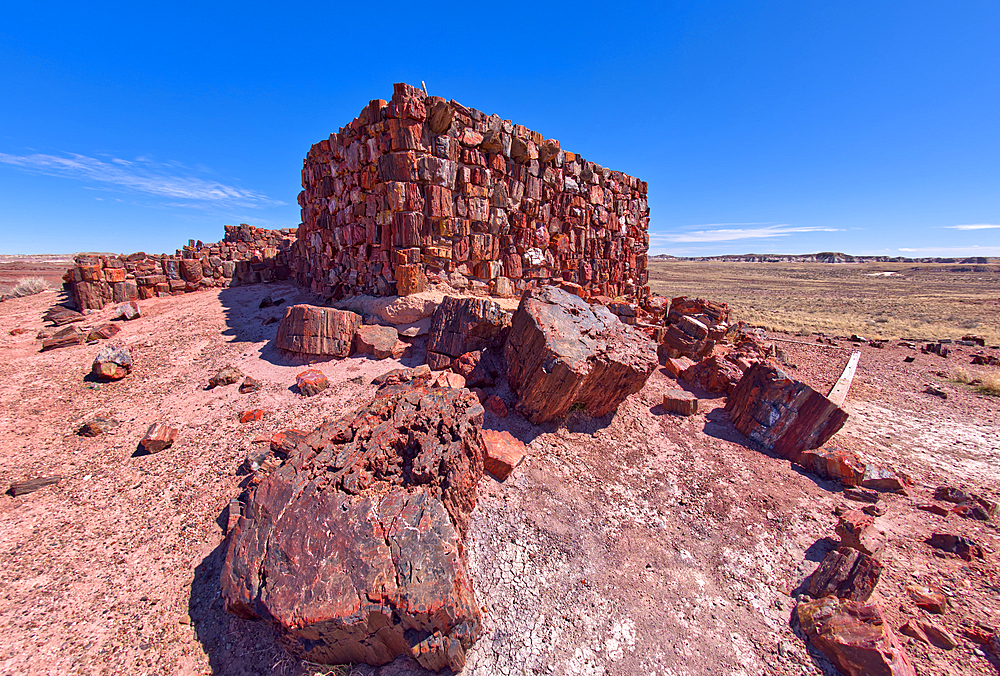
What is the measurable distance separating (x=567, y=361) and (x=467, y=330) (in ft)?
6.20

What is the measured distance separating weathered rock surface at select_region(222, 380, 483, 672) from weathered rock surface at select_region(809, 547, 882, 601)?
3.36m

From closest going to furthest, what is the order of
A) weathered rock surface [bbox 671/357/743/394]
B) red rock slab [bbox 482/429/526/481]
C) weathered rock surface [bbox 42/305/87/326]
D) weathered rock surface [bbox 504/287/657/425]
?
red rock slab [bbox 482/429/526/481] < weathered rock surface [bbox 504/287/657/425] < weathered rock surface [bbox 671/357/743/394] < weathered rock surface [bbox 42/305/87/326]

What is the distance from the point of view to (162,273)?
10938 mm

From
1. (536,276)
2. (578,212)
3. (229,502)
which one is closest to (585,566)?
(229,502)

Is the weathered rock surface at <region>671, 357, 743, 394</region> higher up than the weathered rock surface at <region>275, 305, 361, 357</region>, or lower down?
lower down

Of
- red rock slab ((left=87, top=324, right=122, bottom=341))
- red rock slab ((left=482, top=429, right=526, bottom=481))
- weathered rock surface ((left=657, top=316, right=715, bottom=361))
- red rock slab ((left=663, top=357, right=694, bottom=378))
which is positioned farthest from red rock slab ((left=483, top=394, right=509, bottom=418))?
red rock slab ((left=87, top=324, right=122, bottom=341))

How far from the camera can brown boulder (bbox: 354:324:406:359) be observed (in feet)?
20.7

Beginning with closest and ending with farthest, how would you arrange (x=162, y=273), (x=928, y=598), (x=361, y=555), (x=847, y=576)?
1. (x=361, y=555)
2. (x=928, y=598)
3. (x=847, y=576)
4. (x=162, y=273)

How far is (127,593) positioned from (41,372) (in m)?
5.54

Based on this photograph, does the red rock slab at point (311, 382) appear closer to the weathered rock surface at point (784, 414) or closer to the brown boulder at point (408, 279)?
the brown boulder at point (408, 279)

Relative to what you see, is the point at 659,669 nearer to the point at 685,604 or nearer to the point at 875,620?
the point at 685,604

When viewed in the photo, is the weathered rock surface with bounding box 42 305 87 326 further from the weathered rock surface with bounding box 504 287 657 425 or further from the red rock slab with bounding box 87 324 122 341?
the weathered rock surface with bounding box 504 287 657 425

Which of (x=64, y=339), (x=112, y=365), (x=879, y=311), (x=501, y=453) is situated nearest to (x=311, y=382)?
(x=501, y=453)

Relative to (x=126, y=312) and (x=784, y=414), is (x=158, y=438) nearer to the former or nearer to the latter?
(x=126, y=312)
